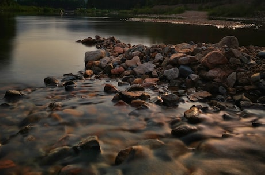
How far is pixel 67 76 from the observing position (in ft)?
37.1

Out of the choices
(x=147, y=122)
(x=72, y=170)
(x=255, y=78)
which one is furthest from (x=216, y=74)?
(x=72, y=170)

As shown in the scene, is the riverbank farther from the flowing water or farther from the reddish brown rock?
the flowing water

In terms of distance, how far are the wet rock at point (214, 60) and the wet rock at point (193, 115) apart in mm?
3802

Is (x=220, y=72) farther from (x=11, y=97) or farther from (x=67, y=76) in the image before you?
(x=11, y=97)

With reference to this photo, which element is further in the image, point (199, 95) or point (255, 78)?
point (255, 78)

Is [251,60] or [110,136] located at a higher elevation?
[251,60]

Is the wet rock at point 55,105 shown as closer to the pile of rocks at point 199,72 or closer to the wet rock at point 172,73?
the pile of rocks at point 199,72

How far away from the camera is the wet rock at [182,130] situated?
609 centimetres

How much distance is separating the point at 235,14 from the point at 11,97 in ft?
319

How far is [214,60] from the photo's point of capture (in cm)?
1055

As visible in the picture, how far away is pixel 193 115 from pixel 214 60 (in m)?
4.37

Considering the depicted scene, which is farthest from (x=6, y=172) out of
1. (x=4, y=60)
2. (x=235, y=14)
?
(x=235, y=14)

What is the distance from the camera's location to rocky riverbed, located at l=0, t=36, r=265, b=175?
16.3ft

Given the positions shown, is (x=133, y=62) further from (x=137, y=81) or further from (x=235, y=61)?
(x=235, y=61)
